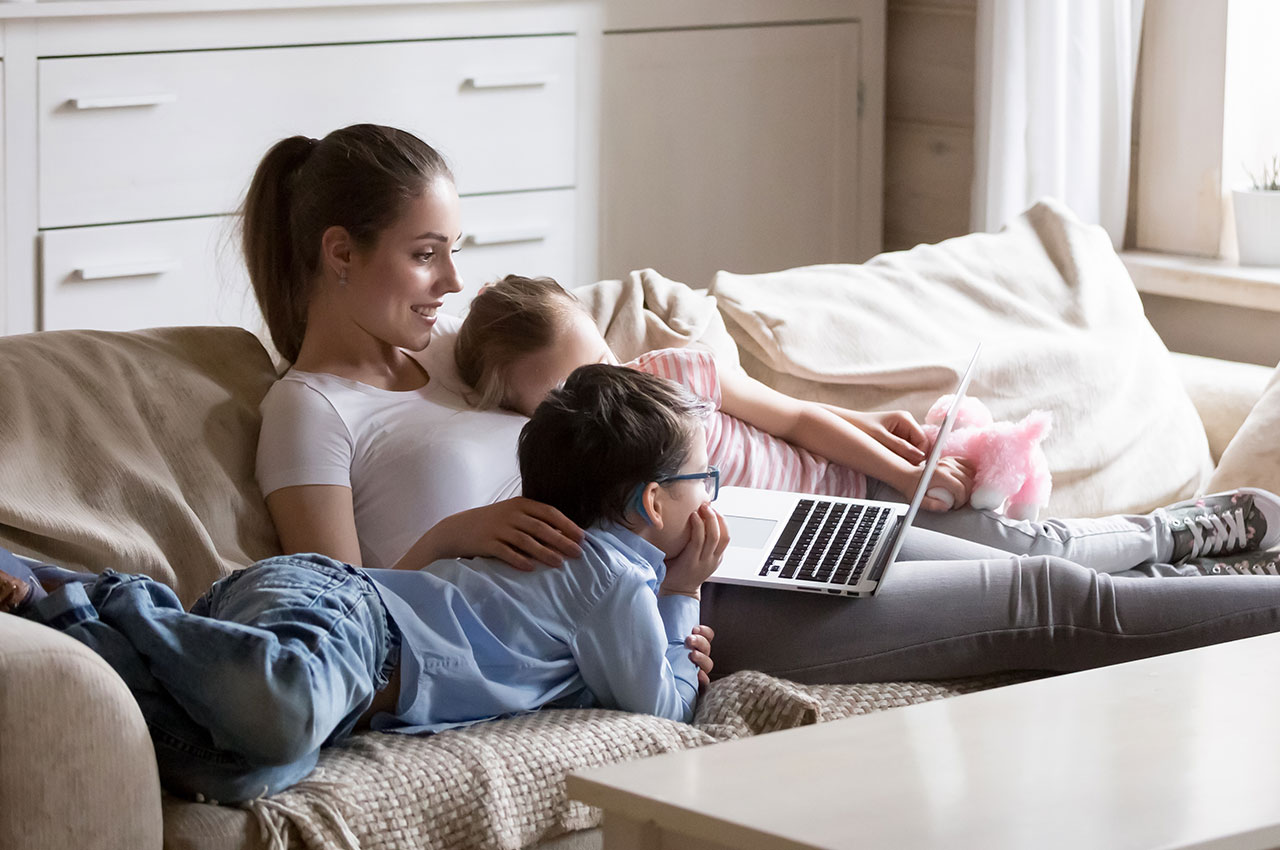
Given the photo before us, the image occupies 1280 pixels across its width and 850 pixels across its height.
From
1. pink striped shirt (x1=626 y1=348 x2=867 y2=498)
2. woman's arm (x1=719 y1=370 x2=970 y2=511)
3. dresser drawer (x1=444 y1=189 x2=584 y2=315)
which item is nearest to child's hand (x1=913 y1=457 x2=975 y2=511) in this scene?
woman's arm (x1=719 y1=370 x2=970 y2=511)

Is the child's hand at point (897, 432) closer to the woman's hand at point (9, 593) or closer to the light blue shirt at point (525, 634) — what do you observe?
the light blue shirt at point (525, 634)

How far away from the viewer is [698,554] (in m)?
1.68

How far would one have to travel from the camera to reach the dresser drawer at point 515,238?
338cm

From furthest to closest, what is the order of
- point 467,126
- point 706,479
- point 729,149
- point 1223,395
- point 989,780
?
point 729,149, point 467,126, point 1223,395, point 706,479, point 989,780

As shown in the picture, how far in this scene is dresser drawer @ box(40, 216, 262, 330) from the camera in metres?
2.93

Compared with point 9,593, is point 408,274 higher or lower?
higher

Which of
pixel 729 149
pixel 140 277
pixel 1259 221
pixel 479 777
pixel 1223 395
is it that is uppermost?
pixel 729 149

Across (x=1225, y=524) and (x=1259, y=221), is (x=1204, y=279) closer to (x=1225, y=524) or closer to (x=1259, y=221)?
(x=1259, y=221)

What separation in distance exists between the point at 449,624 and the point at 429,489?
0.30m

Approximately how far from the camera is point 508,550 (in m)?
1.63

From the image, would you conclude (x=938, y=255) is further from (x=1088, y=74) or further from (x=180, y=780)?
(x=180, y=780)

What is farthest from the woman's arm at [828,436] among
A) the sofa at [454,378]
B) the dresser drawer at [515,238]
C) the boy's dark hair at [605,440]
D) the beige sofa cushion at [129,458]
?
the dresser drawer at [515,238]

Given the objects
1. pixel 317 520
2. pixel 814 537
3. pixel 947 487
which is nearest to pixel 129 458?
pixel 317 520

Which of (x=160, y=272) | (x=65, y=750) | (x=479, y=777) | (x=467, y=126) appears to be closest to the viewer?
(x=65, y=750)
